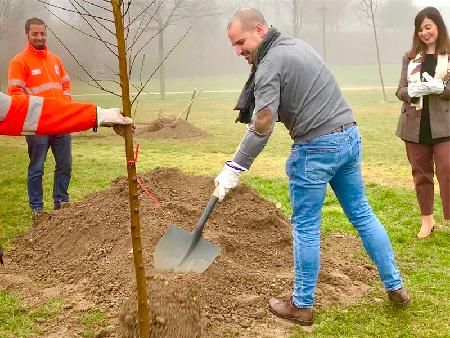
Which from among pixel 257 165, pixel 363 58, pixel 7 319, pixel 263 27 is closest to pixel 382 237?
pixel 263 27

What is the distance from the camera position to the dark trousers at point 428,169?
5.22m

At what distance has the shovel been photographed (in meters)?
3.61

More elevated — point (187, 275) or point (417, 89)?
point (417, 89)

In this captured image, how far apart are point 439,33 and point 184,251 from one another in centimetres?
303

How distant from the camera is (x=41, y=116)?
2.70 meters

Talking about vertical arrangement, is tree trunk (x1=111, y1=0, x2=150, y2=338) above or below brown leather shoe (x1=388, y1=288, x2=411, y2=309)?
above

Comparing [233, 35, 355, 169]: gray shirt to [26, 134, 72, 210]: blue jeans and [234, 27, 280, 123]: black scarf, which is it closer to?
[234, 27, 280, 123]: black scarf

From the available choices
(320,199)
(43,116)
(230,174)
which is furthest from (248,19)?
(43,116)

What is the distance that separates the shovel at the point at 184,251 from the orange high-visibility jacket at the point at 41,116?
3.87 ft

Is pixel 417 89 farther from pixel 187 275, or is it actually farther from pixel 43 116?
pixel 43 116

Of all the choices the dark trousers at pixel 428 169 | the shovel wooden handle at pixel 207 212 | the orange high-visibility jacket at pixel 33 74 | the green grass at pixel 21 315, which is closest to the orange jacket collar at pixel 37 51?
the orange high-visibility jacket at pixel 33 74

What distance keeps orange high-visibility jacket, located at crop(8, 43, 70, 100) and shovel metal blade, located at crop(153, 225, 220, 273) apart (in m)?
2.88

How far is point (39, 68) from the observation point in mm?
5945

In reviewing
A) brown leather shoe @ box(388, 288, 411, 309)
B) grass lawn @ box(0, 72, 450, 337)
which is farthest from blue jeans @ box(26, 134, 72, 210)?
brown leather shoe @ box(388, 288, 411, 309)
